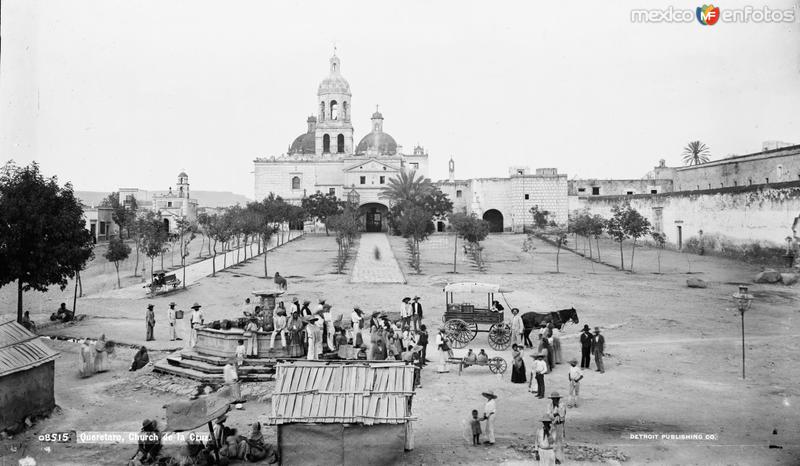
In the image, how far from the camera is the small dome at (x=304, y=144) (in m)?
69.2

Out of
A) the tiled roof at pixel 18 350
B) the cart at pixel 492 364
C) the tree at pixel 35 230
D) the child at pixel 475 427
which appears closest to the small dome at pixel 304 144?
the tree at pixel 35 230

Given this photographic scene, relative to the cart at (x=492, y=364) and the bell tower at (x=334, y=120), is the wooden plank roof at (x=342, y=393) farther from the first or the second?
the bell tower at (x=334, y=120)

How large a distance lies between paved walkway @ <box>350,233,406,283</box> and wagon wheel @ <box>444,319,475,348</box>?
1021 centimetres

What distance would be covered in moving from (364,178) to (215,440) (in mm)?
46946

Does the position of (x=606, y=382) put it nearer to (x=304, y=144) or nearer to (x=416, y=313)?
(x=416, y=313)

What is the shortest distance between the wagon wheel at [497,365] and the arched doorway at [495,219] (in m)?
40.7

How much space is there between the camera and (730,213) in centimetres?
2944

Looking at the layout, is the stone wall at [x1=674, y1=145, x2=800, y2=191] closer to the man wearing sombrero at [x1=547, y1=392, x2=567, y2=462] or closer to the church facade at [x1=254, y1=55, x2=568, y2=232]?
the church facade at [x1=254, y1=55, x2=568, y2=232]

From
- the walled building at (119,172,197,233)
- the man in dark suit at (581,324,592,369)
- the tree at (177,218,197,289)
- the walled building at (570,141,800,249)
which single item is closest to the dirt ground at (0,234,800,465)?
the man in dark suit at (581,324,592,369)

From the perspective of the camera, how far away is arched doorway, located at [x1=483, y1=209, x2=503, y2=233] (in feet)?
172

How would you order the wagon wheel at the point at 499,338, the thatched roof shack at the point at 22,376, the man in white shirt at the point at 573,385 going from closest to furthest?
the thatched roof shack at the point at 22,376, the man in white shirt at the point at 573,385, the wagon wheel at the point at 499,338

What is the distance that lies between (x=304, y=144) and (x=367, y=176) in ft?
59.5

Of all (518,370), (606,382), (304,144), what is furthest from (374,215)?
(606,382)

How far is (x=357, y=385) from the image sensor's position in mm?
8516
